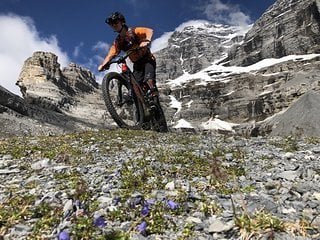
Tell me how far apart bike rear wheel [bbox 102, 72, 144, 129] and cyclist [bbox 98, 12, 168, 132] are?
0.58 m

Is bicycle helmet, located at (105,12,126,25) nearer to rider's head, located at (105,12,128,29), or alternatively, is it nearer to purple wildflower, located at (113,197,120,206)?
rider's head, located at (105,12,128,29)

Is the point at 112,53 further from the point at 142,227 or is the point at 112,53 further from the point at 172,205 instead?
the point at 142,227

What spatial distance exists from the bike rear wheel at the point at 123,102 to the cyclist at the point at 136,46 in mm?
620

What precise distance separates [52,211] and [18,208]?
48 centimetres

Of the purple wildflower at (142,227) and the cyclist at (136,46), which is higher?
the cyclist at (136,46)

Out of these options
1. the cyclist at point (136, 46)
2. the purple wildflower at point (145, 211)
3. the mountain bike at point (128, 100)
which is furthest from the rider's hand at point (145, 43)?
the purple wildflower at point (145, 211)

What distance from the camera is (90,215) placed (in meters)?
4.80

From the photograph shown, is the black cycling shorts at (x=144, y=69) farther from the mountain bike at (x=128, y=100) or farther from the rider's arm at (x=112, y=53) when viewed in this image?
the rider's arm at (x=112, y=53)

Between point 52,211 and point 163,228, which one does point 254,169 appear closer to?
point 163,228

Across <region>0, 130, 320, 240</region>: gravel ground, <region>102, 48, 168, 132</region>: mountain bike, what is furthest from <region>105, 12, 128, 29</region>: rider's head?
<region>0, 130, 320, 240</region>: gravel ground

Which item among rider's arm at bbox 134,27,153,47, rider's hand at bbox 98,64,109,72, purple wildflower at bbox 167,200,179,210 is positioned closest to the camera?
purple wildflower at bbox 167,200,179,210

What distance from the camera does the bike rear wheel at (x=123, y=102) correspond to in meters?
14.5

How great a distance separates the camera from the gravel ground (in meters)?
4.36

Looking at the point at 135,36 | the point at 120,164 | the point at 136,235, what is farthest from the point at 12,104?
the point at 136,235
